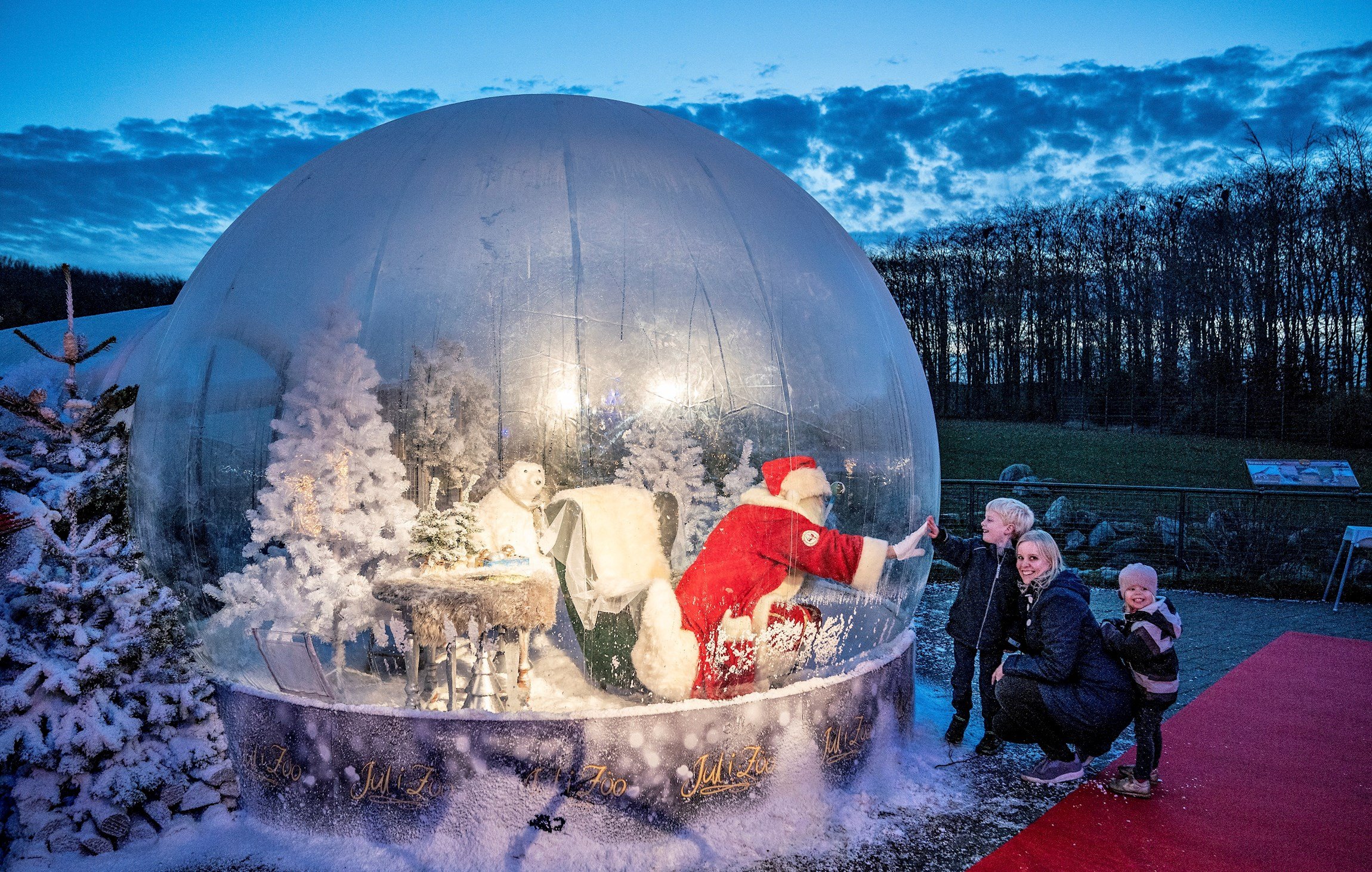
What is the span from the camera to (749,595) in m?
4.30

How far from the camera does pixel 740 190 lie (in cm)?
489

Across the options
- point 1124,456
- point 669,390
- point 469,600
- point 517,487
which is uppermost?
point 669,390

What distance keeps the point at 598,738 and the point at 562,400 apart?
1.59 metres

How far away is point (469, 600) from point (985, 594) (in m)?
3.05

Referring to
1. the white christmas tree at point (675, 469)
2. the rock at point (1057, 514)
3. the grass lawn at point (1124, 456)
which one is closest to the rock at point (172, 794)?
the white christmas tree at point (675, 469)

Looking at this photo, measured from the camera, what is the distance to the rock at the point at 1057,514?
49.9 feet

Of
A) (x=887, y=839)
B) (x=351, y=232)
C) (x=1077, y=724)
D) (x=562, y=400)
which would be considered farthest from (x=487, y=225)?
(x=1077, y=724)

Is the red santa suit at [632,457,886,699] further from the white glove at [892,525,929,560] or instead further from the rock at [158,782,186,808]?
the rock at [158,782,186,808]

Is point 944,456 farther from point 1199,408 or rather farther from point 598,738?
point 598,738

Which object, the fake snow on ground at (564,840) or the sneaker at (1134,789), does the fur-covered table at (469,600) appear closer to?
the fake snow on ground at (564,840)

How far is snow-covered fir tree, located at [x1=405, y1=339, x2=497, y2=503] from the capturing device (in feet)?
12.7

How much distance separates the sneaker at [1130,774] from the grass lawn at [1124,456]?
1601 centimetres

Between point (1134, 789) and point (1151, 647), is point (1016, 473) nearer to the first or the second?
point (1134, 789)

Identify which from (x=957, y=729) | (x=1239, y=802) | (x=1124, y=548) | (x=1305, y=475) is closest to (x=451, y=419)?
(x=957, y=729)
